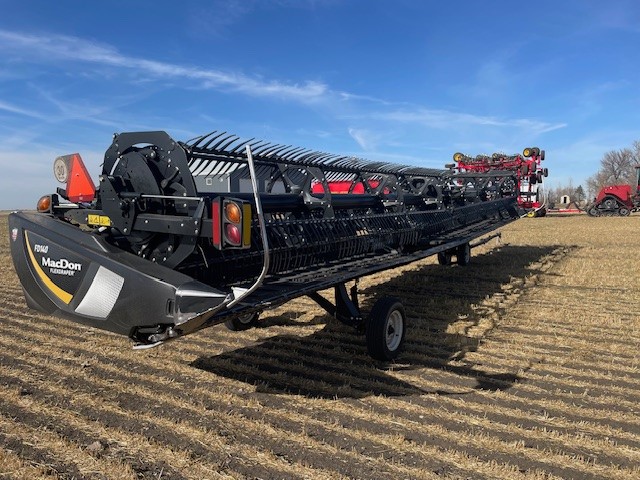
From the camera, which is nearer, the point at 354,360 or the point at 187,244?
the point at 187,244

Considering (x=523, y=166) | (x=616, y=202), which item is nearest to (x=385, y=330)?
(x=523, y=166)

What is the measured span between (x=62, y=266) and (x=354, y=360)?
252cm

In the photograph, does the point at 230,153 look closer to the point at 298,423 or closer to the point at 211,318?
the point at 211,318

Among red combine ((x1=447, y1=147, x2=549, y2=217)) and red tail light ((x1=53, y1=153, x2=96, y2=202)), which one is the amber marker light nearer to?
red tail light ((x1=53, y1=153, x2=96, y2=202))

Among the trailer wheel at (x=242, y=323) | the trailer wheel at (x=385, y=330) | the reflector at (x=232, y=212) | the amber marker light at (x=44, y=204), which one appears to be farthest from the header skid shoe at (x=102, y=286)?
the trailer wheel at (x=242, y=323)

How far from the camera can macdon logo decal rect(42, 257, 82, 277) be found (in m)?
3.26

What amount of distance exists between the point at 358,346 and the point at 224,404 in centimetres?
170

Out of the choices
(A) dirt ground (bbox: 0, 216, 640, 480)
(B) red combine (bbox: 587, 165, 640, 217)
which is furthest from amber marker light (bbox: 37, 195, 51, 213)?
(B) red combine (bbox: 587, 165, 640, 217)

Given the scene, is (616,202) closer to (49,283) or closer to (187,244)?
(187,244)

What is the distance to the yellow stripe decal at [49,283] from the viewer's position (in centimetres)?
333

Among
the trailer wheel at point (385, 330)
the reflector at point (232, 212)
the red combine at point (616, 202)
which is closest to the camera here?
the reflector at point (232, 212)

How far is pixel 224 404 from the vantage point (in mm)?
3596

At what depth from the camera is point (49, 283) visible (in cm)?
340

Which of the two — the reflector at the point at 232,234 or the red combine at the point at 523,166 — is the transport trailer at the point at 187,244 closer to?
the reflector at the point at 232,234
